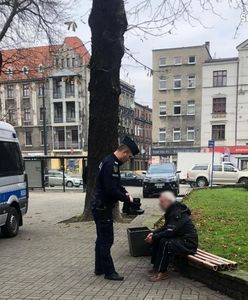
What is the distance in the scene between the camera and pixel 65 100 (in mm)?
64250

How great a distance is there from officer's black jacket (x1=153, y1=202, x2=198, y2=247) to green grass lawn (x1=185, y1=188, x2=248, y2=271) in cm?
75

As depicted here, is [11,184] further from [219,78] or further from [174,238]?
[219,78]

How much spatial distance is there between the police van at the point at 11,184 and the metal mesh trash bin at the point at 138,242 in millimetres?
3460

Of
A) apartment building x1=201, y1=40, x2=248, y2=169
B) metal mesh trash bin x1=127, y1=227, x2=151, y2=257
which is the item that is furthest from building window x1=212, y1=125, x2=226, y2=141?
metal mesh trash bin x1=127, y1=227, x2=151, y2=257

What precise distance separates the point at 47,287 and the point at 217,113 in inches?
1927

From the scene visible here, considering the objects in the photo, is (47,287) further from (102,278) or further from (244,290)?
(244,290)

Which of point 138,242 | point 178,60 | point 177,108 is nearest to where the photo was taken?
point 138,242

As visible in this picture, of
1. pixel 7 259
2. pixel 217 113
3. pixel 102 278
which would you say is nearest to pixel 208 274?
pixel 102 278

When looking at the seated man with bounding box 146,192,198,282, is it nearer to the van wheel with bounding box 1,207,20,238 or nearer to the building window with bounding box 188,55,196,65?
the van wheel with bounding box 1,207,20,238

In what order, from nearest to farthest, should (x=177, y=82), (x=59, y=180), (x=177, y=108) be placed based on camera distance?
1. (x=59, y=180)
2. (x=177, y=82)
3. (x=177, y=108)

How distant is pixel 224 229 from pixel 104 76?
5.00 m

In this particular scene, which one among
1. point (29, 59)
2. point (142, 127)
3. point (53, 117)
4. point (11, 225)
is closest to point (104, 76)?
point (11, 225)

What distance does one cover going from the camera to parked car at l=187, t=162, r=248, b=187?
32.1 metres

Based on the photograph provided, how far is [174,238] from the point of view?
5.72m
